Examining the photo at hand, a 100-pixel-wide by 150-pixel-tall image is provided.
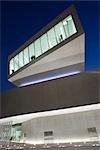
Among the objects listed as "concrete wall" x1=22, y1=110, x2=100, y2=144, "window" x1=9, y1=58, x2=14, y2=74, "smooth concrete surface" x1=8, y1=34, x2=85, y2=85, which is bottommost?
"concrete wall" x1=22, y1=110, x2=100, y2=144

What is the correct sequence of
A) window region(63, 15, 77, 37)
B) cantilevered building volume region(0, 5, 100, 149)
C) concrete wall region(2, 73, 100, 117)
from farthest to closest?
window region(63, 15, 77, 37) < cantilevered building volume region(0, 5, 100, 149) < concrete wall region(2, 73, 100, 117)

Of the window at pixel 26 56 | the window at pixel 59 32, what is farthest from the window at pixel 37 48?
Result: the window at pixel 59 32

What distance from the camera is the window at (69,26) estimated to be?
12.0 meters

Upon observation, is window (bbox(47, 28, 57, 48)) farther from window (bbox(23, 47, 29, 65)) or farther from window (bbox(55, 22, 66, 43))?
window (bbox(23, 47, 29, 65))

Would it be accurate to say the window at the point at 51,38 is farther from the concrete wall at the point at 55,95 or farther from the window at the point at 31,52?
the concrete wall at the point at 55,95

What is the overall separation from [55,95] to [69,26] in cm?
373

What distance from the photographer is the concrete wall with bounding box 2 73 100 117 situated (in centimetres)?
1084

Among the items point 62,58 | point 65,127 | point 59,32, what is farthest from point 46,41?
point 65,127

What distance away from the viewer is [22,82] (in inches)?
582

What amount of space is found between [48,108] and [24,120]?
2606mm

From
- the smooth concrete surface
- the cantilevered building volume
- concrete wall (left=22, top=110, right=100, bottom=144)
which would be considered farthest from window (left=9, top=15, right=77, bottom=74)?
concrete wall (left=22, top=110, right=100, bottom=144)

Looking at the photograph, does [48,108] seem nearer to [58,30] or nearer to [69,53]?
[69,53]

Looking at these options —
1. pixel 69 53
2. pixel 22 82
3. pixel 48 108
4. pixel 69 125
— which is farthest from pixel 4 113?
pixel 69 53

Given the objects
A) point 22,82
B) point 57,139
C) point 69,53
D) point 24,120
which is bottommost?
point 57,139
